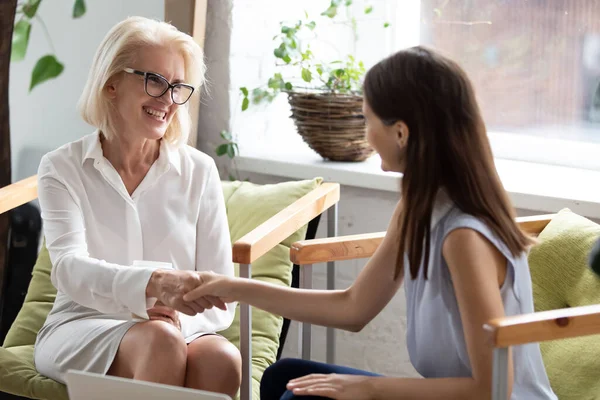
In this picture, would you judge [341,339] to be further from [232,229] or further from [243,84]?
[243,84]

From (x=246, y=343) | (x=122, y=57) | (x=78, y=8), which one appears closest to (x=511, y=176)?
(x=246, y=343)

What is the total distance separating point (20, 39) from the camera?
2.77m

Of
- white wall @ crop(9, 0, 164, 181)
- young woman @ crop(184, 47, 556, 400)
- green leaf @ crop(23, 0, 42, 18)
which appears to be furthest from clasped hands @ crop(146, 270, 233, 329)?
green leaf @ crop(23, 0, 42, 18)

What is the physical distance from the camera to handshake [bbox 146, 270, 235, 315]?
1750 millimetres

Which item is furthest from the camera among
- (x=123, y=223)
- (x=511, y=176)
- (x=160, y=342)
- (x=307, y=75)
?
(x=307, y=75)

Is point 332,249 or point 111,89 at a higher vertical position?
point 111,89

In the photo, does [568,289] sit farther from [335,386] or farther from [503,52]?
[503,52]

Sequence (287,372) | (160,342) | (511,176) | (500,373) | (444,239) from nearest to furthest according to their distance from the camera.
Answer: (500,373) → (444,239) → (287,372) → (160,342) → (511,176)

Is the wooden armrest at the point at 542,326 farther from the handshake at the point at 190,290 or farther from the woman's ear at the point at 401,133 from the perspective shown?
the handshake at the point at 190,290

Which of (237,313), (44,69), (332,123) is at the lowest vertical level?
(237,313)

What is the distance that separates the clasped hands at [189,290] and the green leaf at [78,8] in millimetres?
1256

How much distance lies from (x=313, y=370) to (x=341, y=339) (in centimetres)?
117

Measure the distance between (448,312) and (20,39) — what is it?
5.94ft

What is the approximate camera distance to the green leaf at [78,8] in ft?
9.09
